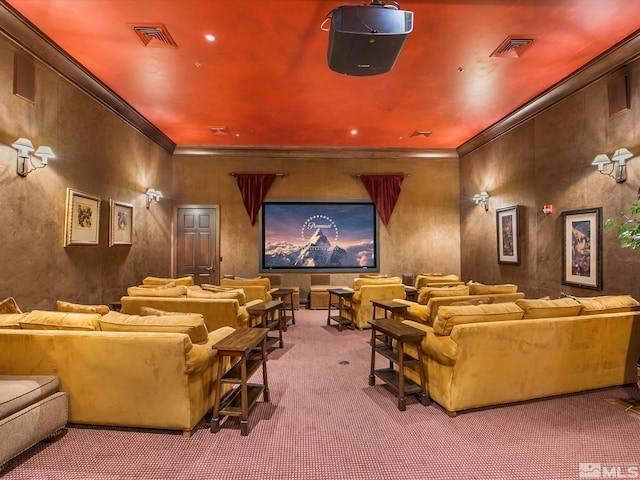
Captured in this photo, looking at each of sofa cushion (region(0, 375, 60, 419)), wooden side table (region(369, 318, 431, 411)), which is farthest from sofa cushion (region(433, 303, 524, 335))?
sofa cushion (region(0, 375, 60, 419))

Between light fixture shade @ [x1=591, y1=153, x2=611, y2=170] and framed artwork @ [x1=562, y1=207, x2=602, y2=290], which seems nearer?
light fixture shade @ [x1=591, y1=153, x2=611, y2=170]

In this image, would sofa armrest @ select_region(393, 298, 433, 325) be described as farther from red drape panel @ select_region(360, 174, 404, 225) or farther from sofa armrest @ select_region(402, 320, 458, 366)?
red drape panel @ select_region(360, 174, 404, 225)

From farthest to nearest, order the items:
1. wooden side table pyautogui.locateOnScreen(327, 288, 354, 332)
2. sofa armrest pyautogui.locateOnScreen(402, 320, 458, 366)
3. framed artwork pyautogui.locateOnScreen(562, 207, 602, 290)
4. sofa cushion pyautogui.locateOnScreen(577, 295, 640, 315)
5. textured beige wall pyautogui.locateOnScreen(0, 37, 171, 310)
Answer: wooden side table pyautogui.locateOnScreen(327, 288, 354, 332) < framed artwork pyautogui.locateOnScreen(562, 207, 602, 290) < textured beige wall pyautogui.locateOnScreen(0, 37, 171, 310) < sofa cushion pyautogui.locateOnScreen(577, 295, 640, 315) < sofa armrest pyautogui.locateOnScreen(402, 320, 458, 366)

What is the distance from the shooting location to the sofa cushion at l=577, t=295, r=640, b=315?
336 cm

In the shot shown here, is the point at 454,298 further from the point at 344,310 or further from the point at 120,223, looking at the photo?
the point at 120,223

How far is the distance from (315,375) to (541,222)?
449cm

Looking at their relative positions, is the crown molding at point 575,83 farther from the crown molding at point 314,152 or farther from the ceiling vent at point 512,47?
the crown molding at point 314,152

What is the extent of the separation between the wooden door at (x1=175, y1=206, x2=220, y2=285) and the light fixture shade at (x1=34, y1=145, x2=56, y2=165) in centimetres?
432

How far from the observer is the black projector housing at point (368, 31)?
273 cm

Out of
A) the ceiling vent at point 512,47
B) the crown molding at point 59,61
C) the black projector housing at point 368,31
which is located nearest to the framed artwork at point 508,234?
the ceiling vent at point 512,47

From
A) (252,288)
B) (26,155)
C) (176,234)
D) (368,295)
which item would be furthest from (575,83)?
(176,234)

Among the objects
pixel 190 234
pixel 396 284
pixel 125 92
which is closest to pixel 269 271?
pixel 190 234

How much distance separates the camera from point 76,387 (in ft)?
8.82

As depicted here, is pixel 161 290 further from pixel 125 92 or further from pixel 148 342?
pixel 125 92
